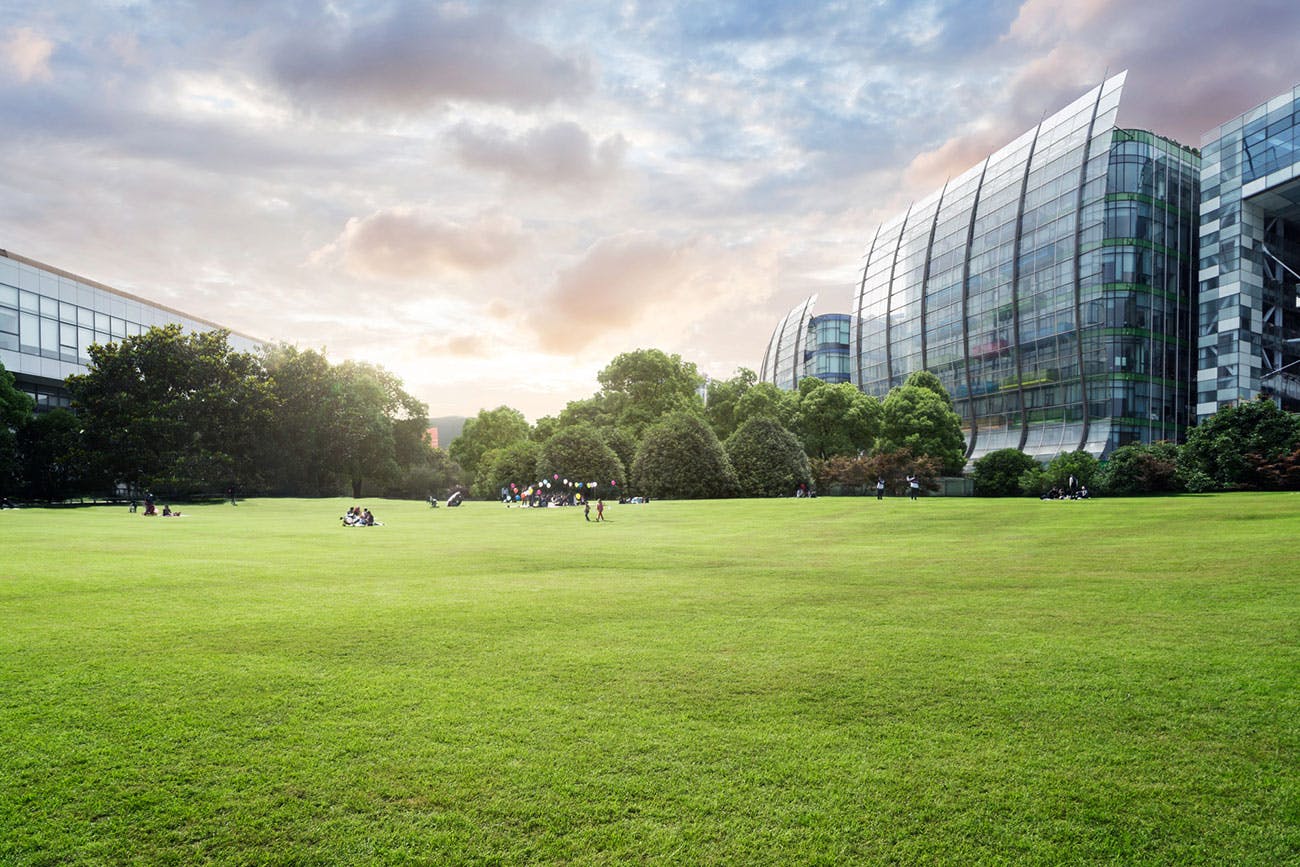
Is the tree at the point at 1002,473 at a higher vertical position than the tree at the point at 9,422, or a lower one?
lower

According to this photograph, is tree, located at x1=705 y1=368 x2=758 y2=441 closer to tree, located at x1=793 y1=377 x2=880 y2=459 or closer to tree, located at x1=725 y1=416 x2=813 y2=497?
tree, located at x1=793 y1=377 x2=880 y2=459

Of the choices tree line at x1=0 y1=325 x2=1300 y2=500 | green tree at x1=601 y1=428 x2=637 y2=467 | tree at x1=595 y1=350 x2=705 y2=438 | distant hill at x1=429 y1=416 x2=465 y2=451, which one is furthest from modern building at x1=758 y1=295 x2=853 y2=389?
distant hill at x1=429 y1=416 x2=465 y2=451

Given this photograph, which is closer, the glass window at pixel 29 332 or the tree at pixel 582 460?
the glass window at pixel 29 332

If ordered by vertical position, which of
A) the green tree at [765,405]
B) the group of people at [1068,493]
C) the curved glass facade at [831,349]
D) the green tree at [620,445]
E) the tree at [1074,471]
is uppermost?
the curved glass facade at [831,349]

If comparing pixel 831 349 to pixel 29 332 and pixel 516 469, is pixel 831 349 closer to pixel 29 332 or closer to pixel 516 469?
pixel 516 469

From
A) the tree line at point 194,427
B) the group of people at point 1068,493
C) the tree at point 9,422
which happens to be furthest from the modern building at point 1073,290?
the tree at point 9,422

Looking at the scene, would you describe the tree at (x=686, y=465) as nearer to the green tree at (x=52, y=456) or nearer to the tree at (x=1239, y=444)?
the tree at (x=1239, y=444)

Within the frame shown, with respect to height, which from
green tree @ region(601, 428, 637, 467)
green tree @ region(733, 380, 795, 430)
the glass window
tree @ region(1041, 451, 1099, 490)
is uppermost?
the glass window

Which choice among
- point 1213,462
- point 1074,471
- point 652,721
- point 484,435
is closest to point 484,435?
point 484,435

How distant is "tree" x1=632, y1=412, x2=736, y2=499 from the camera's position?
5588 cm

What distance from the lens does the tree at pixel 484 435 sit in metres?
94.7

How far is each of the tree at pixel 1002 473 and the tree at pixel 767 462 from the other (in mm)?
16684

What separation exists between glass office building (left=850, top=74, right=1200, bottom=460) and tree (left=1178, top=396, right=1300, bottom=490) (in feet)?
82.8

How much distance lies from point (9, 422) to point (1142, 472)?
7739 cm
